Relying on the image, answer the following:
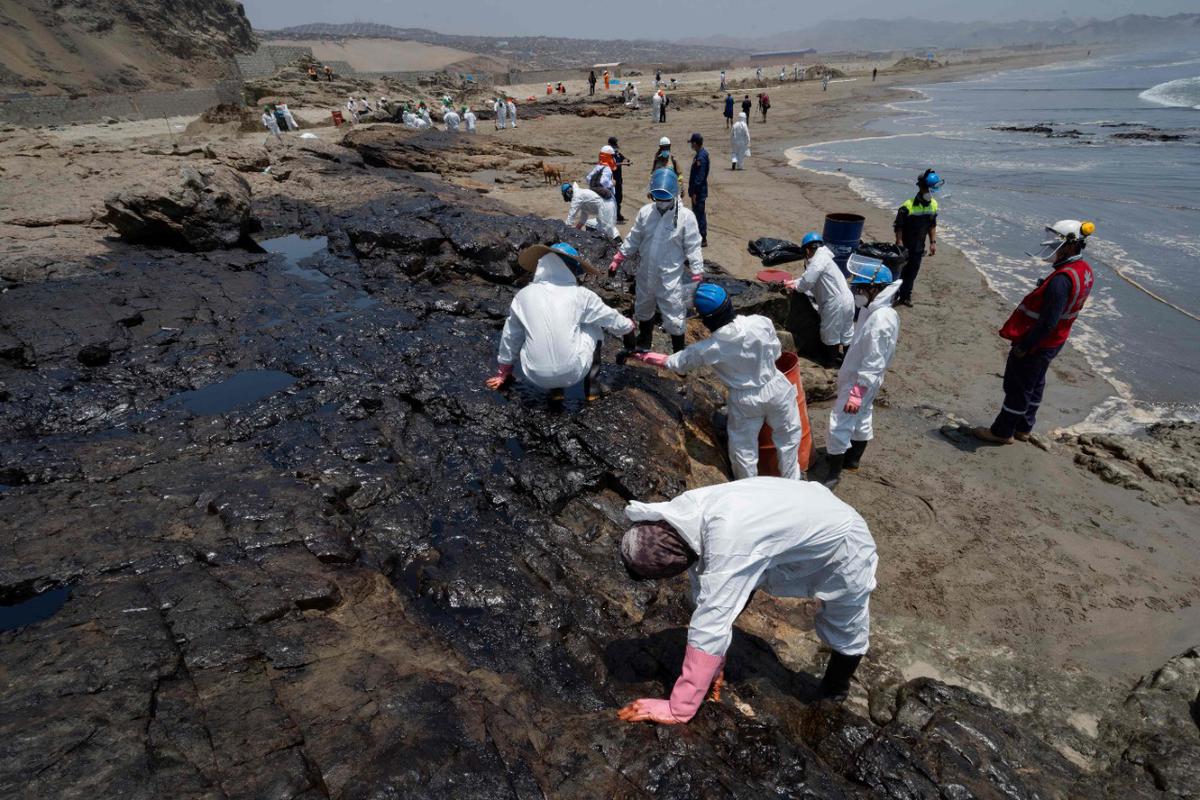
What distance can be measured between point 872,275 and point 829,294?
6.02ft

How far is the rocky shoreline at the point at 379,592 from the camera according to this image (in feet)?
6.27

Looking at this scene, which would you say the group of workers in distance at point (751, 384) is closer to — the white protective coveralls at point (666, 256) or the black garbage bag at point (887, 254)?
the white protective coveralls at point (666, 256)

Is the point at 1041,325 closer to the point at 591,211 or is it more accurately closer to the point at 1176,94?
the point at 591,211

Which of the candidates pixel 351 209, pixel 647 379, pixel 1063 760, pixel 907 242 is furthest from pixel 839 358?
pixel 351 209

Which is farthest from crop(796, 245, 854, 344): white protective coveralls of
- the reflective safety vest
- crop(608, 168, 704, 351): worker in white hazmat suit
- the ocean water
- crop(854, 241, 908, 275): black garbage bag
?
the ocean water

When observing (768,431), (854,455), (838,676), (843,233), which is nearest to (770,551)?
(838,676)

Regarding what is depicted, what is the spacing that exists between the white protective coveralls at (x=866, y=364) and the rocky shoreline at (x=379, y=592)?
0.77 metres

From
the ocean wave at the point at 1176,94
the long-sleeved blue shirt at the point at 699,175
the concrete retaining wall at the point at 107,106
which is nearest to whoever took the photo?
the long-sleeved blue shirt at the point at 699,175

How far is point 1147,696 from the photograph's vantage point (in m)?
3.03

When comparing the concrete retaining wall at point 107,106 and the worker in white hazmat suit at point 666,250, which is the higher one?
the concrete retaining wall at point 107,106

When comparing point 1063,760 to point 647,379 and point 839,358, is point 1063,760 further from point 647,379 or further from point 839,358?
point 839,358

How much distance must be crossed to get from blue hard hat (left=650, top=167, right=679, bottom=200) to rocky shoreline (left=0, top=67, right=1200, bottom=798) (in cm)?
167

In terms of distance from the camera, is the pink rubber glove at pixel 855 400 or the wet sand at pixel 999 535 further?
the pink rubber glove at pixel 855 400

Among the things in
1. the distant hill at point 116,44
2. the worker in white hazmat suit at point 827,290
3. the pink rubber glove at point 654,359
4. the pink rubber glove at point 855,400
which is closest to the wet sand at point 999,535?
the pink rubber glove at point 855,400
